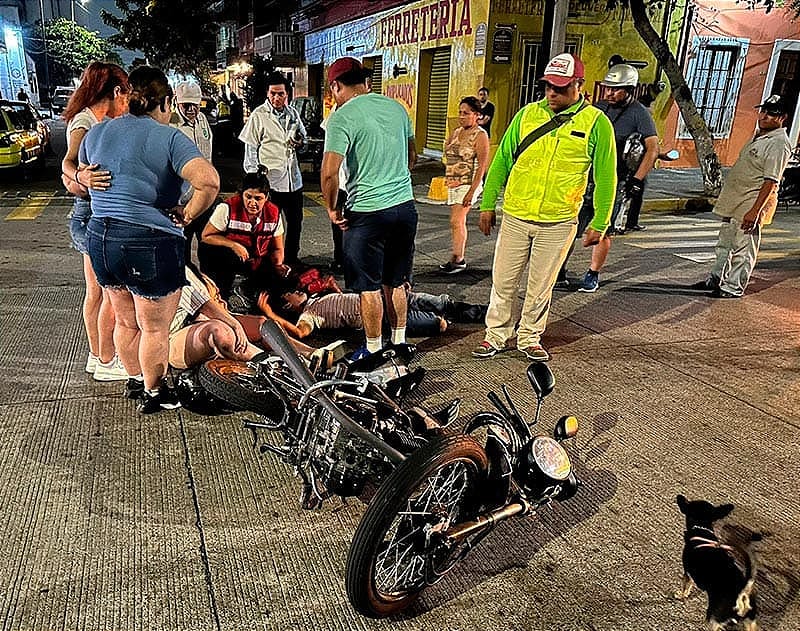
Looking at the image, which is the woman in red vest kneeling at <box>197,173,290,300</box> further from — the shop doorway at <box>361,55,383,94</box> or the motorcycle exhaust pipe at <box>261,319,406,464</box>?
the shop doorway at <box>361,55,383,94</box>

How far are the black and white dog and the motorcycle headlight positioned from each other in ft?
1.78

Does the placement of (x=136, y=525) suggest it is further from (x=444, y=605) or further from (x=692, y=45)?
(x=692, y=45)

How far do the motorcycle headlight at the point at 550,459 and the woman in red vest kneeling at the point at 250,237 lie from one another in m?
3.12

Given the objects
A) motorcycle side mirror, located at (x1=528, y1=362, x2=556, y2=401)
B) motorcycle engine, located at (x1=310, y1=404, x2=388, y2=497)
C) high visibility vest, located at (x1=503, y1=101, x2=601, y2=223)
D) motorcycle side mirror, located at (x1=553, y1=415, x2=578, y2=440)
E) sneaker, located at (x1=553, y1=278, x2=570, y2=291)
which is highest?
high visibility vest, located at (x1=503, y1=101, x2=601, y2=223)

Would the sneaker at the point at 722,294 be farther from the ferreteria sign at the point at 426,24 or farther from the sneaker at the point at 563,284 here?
the ferreteria sign at the point at 426,24

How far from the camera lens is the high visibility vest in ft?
14.1

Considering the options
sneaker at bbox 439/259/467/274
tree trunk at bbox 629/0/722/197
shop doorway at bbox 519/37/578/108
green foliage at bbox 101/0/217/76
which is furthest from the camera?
green foliage at bbox 101/0/217/76

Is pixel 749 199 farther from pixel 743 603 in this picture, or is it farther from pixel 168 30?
pixel 168 30

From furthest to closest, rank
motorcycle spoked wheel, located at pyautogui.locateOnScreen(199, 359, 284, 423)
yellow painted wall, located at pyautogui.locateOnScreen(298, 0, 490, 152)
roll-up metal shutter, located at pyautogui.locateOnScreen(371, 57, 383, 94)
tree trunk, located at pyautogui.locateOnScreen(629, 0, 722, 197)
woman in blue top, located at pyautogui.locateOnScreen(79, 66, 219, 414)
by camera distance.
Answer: roll-up metal shutter, located at pyautogui.locateOnScreen(371, 57, 383, 94), yellow painted wall, located at pyautogui.locateOnScreen(298, 0, 490, 152), tree trunk, located at pyautogui.locateOnScreen(629, 0, 722, 197), motorcycle spoked wheel, located at pyautogui.locateOnScreen(199, 359, 284, 423), woman in blue top, located at pyautogui.locateOnScreen(79, 66, 219, 414)

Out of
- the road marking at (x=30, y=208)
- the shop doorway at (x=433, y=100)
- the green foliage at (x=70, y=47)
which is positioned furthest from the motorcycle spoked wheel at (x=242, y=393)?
the green foliage at (x=70, y=47)

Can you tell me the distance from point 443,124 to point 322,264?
9.86 m

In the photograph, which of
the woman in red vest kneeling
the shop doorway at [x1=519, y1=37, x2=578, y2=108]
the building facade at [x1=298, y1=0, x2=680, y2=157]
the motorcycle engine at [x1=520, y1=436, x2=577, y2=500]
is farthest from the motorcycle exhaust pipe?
the shop doorway at [x1=519, y1=37, x2=578, y2=108]

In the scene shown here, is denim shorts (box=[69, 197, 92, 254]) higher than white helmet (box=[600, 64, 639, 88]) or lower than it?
lower

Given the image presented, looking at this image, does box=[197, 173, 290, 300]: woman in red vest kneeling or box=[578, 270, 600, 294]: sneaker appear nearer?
box=[197, 173, 290, 300]: woman in red vest kneeling
